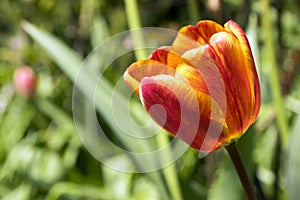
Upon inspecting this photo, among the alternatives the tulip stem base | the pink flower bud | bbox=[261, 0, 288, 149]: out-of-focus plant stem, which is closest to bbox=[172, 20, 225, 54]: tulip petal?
the tulip stem base

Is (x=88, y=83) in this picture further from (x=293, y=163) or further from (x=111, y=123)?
(x=293, y=163)

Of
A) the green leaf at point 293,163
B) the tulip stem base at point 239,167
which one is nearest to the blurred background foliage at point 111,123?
the green leaf at point 293,163

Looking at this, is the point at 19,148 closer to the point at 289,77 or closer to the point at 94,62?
the point at 94,62

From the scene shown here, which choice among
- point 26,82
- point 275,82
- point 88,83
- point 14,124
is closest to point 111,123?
point 88,83

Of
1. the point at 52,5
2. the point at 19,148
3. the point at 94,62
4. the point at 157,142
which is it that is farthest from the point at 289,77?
the point at 52,5

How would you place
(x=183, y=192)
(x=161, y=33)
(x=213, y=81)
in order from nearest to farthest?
(x=213, y=81) < (x=183, y=192) < (x=161, y=33)

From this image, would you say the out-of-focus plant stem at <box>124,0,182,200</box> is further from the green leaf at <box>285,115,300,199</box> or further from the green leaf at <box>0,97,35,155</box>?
the green leaf at <box>0,97,35,155</box>
